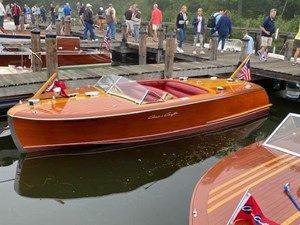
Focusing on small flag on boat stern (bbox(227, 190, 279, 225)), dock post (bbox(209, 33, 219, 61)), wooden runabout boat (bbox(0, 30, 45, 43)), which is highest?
dock post (bbox(209, 33, 219, 61))

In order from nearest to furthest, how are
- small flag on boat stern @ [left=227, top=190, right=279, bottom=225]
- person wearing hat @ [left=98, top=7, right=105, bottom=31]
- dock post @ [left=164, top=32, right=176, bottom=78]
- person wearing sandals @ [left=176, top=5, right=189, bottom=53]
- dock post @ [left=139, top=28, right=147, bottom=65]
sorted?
small flag on boat stern @ [left=227, top=190, right=279, bottom=225]
dock post @ [left=164, top=32, right=176, bottom=78]
dock post @ [left=139, top=28, right=147, bottom=65]
person wearing sandals @ [left=176, top=5, right=189, bottom=53]
person wearing hat @ [left=98, top=7, right=105, bottom=31]

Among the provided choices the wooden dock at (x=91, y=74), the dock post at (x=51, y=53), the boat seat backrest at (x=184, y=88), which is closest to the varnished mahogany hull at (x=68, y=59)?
the wooden dock at (x=91, y=74)

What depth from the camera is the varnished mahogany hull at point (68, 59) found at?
41.1 feet

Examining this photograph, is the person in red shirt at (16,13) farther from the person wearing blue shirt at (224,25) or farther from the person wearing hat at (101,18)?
the person wearing blue shirt at (224,25)

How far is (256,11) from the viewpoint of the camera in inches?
1463

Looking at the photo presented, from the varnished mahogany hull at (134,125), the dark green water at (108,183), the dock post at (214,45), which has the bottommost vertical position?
the dark green water at (108,183)

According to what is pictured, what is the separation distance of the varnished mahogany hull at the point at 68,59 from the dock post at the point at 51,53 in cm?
378

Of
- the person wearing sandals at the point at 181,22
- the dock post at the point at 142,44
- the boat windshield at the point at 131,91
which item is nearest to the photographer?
the boat windshield at the point at 131,91

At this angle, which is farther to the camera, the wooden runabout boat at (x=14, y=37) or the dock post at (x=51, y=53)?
the wooden runabout boat at (x=14, y=37)

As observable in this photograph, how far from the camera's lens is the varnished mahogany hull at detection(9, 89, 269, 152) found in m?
7.27

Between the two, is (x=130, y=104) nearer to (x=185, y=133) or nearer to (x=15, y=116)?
(x=185, y=133)

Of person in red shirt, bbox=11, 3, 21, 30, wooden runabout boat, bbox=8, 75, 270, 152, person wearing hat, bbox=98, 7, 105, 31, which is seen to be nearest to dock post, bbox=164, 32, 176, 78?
wooden runabout boat, bbox=8, 75, 270, 152

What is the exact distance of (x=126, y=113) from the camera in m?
7.58

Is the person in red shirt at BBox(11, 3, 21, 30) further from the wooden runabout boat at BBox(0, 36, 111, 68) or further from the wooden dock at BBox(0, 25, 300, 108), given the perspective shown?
the wooden dock at BBox(0, 25, 300, 108)
